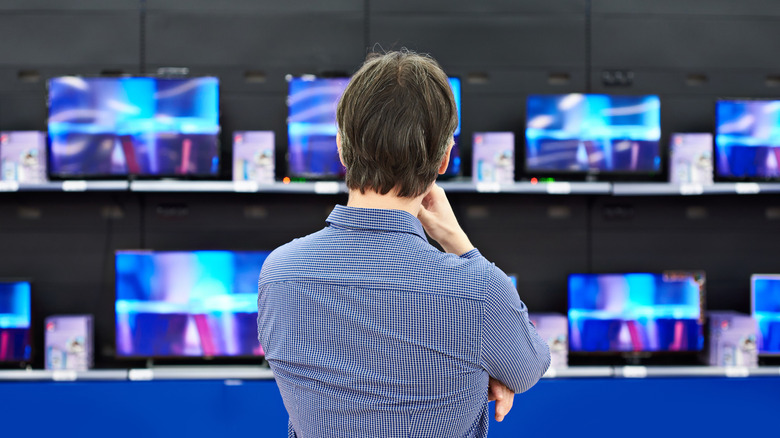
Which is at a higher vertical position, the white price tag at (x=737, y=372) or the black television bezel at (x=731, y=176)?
the black television bezel at (x=731, y=176)

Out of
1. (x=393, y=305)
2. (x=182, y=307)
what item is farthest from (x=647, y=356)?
(x=393, y=305)

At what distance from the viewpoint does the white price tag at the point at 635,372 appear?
2617 mm

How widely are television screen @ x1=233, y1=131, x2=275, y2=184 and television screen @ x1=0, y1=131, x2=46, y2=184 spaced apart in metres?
0.91

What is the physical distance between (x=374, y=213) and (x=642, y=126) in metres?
2.42

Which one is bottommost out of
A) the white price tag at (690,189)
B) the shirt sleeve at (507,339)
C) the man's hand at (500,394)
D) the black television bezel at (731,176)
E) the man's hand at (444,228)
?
the man's hand at (500,394)

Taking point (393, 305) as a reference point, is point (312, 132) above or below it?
above

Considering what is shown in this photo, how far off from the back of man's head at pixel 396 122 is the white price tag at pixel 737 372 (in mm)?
2494

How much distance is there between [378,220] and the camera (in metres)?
0.76

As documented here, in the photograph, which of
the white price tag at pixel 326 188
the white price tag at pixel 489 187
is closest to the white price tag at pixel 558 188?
the white price tag at pixel 489 187

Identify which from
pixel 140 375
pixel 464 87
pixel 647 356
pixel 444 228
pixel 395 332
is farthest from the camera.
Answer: pixel 464 87

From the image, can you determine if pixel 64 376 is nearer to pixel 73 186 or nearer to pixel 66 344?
pixel 66 344

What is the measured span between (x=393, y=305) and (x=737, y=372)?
8.36ft

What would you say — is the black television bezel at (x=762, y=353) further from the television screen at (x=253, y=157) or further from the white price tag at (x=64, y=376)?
the white price tag at (x=64, y=376)

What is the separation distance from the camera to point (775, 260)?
3123mm
